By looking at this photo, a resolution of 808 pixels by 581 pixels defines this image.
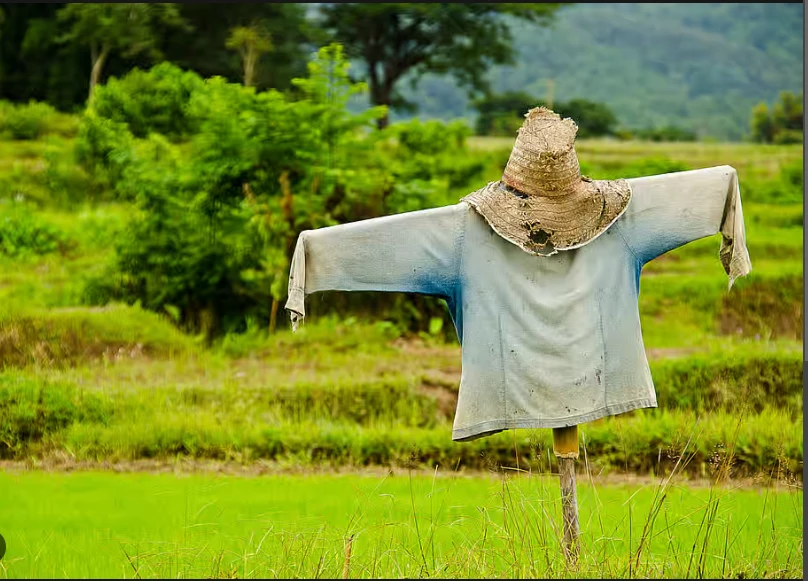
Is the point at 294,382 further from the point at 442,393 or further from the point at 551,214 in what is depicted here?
the point at 551,214

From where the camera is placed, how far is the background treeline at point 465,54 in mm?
15938

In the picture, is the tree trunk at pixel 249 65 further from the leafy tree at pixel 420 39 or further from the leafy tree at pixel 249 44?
the leafy tree at pixel 420 39

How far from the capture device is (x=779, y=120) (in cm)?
2086

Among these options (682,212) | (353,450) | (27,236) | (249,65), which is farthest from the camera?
(249,65)

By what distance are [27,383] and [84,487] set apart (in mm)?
1503

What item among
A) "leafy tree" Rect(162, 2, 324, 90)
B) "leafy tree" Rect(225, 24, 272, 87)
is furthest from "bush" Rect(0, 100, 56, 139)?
"leafy tree" Rect(225, 24, 272, 87)

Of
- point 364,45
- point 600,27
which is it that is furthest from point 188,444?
point 600,27

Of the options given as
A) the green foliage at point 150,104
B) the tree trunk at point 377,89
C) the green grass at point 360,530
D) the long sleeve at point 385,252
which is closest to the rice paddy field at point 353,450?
the green grass at point 360,530

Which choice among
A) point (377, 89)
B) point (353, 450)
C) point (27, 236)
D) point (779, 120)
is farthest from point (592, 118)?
point (353, 450)

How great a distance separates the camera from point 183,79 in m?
12.9

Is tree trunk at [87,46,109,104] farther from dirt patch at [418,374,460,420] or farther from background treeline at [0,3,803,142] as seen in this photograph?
dirt patch at [418,374,460,420]

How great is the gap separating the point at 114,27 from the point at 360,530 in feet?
40.4

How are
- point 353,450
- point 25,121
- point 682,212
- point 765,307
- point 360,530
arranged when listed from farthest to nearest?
1. point 25,121
2. point 765,307
3. point 353,450
4. point 360,530
5. point 682,212

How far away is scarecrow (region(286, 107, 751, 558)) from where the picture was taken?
3.80 metres
